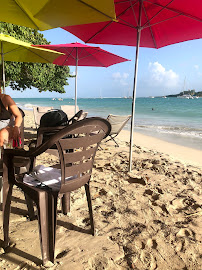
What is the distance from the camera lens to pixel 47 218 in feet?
4.64

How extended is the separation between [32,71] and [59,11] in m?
9.65

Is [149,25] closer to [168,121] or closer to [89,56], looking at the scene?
[89,56]

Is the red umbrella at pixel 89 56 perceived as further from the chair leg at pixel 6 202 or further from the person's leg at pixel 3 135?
the chair leg at pixel 6 202

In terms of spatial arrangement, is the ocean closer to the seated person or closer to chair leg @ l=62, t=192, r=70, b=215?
chair leg @ l=62, t=192, r=70, b=215

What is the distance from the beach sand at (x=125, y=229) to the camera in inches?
60.7

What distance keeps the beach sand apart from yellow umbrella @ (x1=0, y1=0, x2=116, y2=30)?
7.15ft

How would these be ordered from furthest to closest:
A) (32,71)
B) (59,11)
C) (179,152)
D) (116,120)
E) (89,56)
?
(32,71) < (89,56) < (179,152) < (116,120) < (59,11)

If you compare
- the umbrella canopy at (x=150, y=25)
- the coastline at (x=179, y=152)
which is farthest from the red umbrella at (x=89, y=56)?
the coastline at (x=179, y=152)

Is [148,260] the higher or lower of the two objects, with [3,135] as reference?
lower

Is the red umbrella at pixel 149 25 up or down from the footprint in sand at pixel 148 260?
up

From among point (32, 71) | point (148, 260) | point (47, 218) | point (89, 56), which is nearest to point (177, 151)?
point (89, 56)

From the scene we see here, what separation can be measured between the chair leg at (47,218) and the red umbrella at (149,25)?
7.42ft

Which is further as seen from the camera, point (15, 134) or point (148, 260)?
point (15, 134)

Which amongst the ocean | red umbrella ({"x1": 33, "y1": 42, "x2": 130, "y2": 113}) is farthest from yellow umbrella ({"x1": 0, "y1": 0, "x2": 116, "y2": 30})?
the ocean
